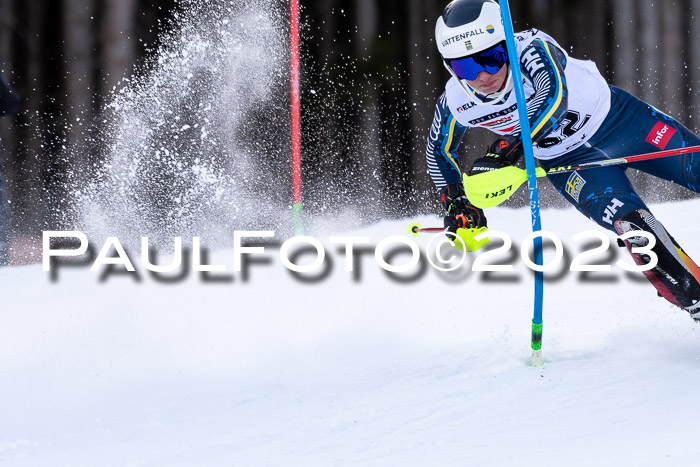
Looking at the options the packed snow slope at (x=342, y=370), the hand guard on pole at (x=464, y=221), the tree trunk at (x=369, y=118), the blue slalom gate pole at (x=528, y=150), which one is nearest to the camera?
the packed snow slope at (x=342, y=370)

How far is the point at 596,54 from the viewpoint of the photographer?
5664 mm

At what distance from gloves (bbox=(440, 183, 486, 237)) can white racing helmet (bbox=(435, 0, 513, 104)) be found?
0.58 metres

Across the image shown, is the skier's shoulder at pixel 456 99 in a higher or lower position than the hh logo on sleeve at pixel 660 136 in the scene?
higher

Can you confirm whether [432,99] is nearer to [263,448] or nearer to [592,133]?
[592,133]

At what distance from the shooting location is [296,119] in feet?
16.0

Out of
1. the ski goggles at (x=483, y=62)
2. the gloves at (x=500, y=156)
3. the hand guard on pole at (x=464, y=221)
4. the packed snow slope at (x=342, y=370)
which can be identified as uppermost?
the ski goggles at (x=483, y=62)

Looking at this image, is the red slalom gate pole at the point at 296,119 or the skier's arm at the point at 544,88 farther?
the red slalom gate pole at the point at 296,119

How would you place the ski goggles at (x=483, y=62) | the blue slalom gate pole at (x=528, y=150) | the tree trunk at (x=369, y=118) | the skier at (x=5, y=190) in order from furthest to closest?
the tree trunk at (x=369, y=118) → the skier at (x=5, y=190) → the ski goggles at (x=483, y=62) → the blue slalom gate pole at (x=528, y=150)

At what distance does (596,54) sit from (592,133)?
11.1ft

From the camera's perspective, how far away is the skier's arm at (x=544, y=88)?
2.34 meters

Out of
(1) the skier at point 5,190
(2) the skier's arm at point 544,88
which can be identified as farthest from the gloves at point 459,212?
(1) the skier at point 5,190

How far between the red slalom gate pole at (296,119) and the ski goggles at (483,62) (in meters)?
2.57

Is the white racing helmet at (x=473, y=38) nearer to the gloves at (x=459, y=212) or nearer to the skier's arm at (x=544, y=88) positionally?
the skier's arm at (x=544, y=88)

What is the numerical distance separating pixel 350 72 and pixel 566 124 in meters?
2.69
